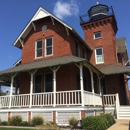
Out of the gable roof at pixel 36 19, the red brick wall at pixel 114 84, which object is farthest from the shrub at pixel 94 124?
the red brick wall at pixel 114 84

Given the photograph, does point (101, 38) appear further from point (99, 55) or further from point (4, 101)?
point (4, 101)

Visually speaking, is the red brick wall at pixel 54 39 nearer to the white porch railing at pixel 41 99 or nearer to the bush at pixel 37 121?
the white porch railing at pixel 41 99

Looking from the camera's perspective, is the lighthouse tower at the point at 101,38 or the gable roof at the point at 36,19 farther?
the lighthouse tower at the point at 101,38

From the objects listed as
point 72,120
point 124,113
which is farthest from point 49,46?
point 124,113

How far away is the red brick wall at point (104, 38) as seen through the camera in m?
20.4

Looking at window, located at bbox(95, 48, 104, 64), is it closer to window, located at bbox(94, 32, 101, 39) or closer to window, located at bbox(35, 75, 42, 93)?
window, located at bbox(94, 32, 101, 39)

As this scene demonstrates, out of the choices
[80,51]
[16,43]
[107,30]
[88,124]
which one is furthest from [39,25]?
[88,124]

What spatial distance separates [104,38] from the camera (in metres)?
21.4

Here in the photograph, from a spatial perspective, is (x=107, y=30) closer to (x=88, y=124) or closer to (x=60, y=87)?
(x=60, y=87)

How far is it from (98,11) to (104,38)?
19.8 feet

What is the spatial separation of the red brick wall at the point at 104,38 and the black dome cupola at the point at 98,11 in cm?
282

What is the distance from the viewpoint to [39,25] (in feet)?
59.7

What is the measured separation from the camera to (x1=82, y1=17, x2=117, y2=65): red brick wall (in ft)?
67.0

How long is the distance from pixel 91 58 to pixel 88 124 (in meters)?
12.9
